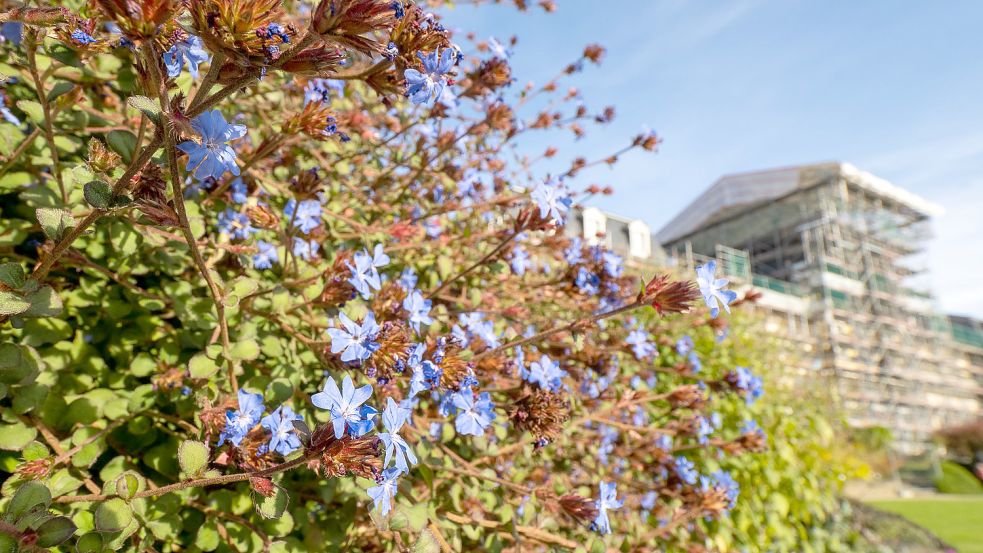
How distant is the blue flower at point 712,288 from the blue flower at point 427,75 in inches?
20.4

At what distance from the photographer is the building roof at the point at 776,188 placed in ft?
104

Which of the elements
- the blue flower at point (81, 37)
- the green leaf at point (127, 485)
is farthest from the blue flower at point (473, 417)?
the blue flower at point (81, 37)

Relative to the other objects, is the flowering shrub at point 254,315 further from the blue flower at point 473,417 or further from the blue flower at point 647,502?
the blue flower at point 647,502

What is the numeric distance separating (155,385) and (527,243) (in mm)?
1077

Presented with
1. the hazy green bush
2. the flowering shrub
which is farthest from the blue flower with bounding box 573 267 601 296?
the hazy green bush

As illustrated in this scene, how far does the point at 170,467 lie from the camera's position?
1010 mm

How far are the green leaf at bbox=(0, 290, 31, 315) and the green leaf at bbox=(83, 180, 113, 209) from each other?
183 mm

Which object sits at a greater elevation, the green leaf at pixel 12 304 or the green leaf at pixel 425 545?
the green leaf at pixel 12 304

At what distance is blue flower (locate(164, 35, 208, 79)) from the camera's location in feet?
2.05

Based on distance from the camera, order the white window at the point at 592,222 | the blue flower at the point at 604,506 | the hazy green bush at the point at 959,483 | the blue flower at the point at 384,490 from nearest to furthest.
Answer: the blue flower at the point at 384,490 < the blue flower at the point at 604,506 < the white window at the point at 592,222 < the hazy green bush at the point at 959,483

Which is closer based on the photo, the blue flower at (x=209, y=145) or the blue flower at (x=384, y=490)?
the blue flower at (x=209, y=145)

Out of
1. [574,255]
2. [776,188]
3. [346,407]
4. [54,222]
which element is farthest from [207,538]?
[776,188]

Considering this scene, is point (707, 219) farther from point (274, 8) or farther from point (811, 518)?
point (274, 8)

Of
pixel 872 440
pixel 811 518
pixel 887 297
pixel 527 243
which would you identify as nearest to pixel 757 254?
pixel 887 297
